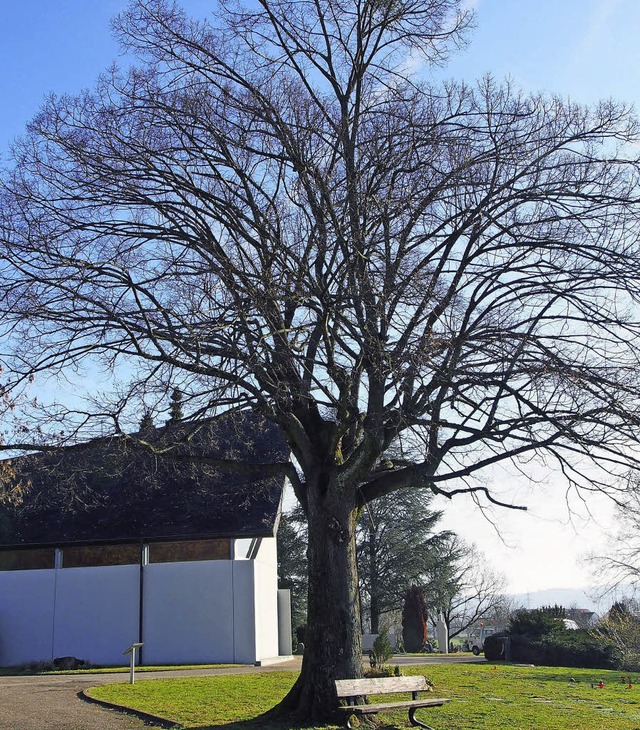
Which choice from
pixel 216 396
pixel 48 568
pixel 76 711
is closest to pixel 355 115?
pixel 216 396

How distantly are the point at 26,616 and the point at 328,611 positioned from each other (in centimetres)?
1800

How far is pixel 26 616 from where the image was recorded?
26.3 m

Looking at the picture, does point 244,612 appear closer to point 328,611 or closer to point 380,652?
point 380,652

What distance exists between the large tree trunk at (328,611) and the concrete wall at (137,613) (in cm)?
1350

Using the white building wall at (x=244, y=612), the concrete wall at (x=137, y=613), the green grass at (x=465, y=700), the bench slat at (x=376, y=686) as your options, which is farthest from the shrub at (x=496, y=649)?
the bench slat at (x=376, y=686)

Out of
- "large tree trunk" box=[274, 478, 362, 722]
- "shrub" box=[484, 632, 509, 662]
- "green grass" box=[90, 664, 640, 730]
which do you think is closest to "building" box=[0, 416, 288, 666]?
"green grass" box=[90, 664, 640, 730]

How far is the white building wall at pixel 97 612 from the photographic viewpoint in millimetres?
25359

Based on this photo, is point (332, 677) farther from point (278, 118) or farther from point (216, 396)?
point (278, 118)

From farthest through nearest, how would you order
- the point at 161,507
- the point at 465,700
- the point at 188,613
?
the point at 161,507 < the point at 188,613 < the point at 465,700

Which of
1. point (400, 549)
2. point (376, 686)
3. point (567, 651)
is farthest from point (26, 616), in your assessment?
point (400, 549)

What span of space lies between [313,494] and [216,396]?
7.11 feet

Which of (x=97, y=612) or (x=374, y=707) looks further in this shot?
(x=97, y=612)

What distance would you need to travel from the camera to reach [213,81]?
12531 millimetres

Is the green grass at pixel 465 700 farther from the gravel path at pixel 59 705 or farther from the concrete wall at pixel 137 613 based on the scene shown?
the concrete wall at pixel 137 613
